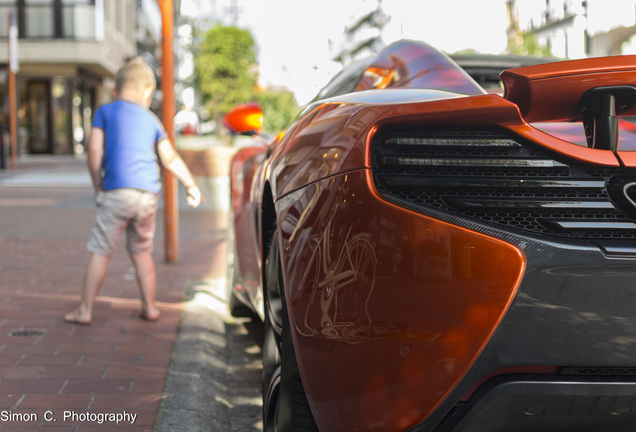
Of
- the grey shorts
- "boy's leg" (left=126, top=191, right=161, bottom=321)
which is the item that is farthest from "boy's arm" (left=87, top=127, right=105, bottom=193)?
"boy's leg" (left=126, top=191, right=161, bottom=321)

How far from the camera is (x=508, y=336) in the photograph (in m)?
1.65

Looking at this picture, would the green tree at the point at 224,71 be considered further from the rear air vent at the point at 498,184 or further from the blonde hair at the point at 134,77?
the rear air vent at the point at 498,184

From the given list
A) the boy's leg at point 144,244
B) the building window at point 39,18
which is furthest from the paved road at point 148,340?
the building window at point 39,18

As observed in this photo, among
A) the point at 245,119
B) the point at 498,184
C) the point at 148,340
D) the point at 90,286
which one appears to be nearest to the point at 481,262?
the point at 498,184

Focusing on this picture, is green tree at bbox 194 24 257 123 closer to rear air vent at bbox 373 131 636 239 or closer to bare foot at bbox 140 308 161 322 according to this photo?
bare foot at bbox 140 308 161 322

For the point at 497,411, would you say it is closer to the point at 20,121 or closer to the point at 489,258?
the point at 489,258

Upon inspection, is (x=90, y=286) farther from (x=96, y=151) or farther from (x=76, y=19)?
(x=76, y=19)

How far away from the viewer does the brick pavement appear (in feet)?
10.2

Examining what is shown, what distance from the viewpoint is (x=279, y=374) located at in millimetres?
2285

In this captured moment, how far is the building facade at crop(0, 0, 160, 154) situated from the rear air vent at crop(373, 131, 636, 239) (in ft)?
102

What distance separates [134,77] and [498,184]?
11.2 ft

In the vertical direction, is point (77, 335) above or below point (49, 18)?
below

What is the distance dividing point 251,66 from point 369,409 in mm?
30828

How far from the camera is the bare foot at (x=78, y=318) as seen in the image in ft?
14.8
